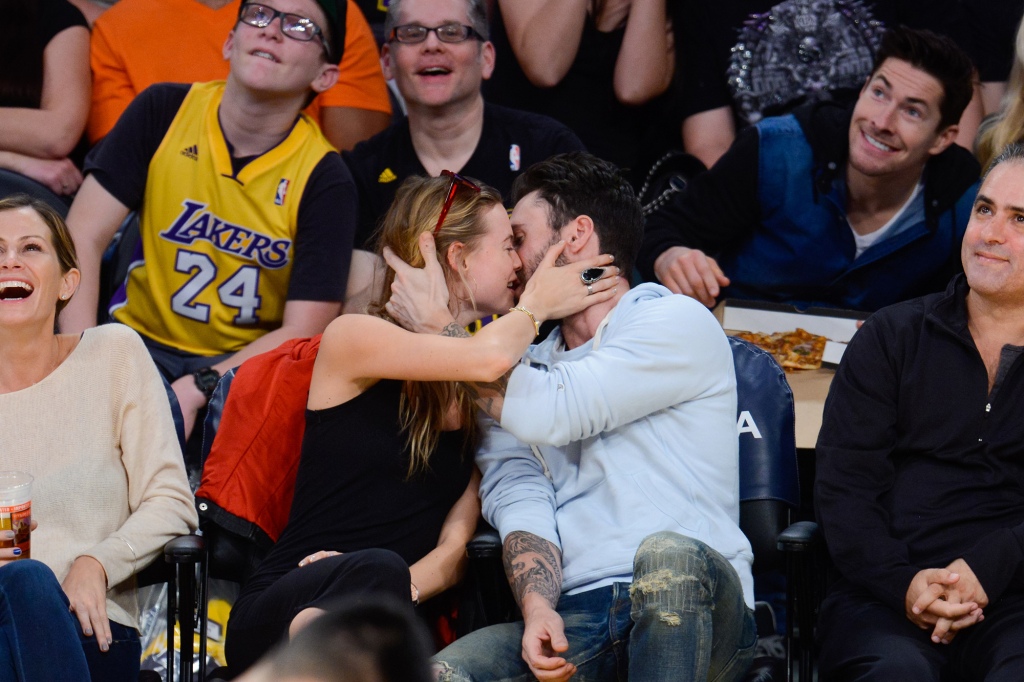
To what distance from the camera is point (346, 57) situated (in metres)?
4.39

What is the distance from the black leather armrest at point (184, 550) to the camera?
102 inches

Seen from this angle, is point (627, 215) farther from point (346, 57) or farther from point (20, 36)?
point (20, 36)

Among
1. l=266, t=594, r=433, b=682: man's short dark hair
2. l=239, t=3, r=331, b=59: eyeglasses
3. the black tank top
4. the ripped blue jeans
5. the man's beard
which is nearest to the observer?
l=266, t=594, r=433, b=682: man's short dark hair

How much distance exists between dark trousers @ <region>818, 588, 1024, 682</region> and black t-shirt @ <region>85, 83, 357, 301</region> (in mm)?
1863

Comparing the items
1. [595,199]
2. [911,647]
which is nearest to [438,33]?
[595,199]

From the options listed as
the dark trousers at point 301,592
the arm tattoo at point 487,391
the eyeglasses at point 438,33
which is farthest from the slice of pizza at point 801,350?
the dark trousers at point 301,592

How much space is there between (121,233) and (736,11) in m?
2.20

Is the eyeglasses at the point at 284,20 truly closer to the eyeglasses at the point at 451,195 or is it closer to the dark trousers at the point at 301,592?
the eyeglasses at the point at 451,195

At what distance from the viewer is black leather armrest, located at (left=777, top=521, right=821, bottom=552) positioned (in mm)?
2541

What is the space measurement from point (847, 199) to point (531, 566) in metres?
1.92

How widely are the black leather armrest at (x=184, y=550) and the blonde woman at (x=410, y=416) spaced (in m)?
0.13

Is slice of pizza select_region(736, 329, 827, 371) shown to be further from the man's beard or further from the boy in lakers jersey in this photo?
the boy in lakers jersey

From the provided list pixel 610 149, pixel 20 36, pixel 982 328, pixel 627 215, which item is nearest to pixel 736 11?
pixel 610 149

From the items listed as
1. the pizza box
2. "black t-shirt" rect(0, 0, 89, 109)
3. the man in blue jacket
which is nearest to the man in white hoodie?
the pizza box
